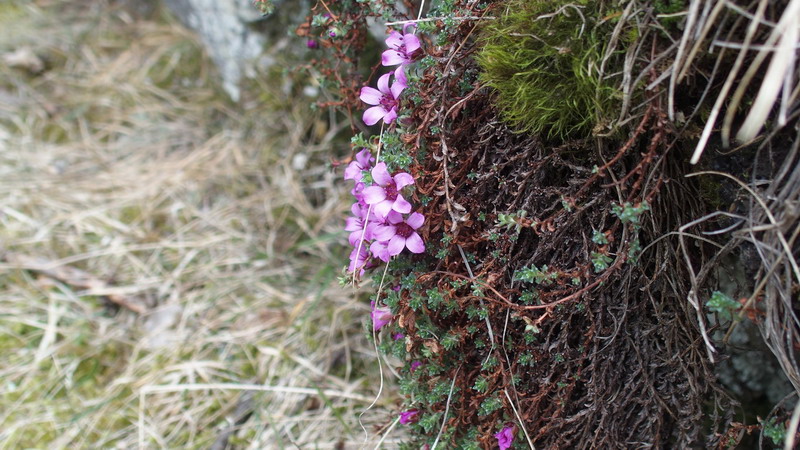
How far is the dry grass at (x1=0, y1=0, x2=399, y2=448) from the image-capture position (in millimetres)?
2219

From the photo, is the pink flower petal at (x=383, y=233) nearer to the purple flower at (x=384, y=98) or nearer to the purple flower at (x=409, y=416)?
the purple flower at (x=384, y=98)

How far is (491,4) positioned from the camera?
1421mm

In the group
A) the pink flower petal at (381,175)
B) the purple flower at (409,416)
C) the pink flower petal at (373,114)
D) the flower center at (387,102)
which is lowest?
the purple flower at (409,416)

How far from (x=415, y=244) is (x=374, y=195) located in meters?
0.15

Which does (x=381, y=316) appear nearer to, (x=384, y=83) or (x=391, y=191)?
(x=391, y=191)

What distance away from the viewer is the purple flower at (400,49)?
4.90 ft

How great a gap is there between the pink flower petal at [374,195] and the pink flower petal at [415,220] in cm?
8

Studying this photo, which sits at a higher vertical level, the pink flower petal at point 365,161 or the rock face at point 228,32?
the pink flower petal at point 365,161

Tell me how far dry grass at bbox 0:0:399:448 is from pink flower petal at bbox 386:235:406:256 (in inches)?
26.9

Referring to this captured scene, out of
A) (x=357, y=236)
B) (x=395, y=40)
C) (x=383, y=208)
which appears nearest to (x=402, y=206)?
(x=383, y=208)

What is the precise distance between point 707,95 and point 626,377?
0.70 m

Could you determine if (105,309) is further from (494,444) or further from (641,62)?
(641,62)

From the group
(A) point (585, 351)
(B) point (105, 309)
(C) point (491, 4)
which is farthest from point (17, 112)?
(A) point (585, 351)

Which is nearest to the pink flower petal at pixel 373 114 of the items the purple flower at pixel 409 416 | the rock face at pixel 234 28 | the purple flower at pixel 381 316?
the purple flower at pixel 381 316
